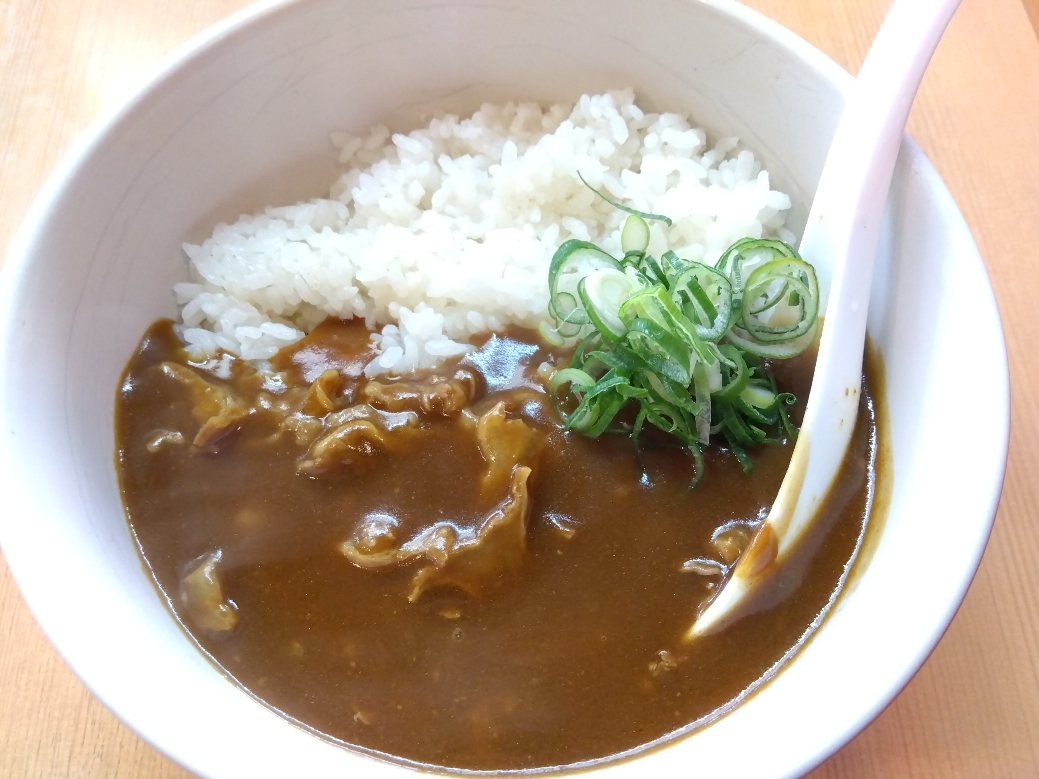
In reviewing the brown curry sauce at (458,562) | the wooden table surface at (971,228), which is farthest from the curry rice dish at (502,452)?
the wooden table surface at (971,228)

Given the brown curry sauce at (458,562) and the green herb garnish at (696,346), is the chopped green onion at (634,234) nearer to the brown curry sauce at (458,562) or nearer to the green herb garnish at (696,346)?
the green herb garnish at (696,346)

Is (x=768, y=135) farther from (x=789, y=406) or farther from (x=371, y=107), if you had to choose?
(x=371, y=107)

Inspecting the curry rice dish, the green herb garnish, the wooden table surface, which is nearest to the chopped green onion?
the curry rice dish

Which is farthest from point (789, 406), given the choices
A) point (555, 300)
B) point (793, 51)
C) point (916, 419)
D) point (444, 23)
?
point (444, 23)

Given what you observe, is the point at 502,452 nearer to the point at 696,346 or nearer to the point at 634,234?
the point at 696,346

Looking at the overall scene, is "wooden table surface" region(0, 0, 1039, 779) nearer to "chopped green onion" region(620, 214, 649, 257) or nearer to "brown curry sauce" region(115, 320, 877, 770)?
"brown curry sauce" region(115, 320, 877, 770)

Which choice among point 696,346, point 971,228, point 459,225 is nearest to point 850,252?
point 696,346
